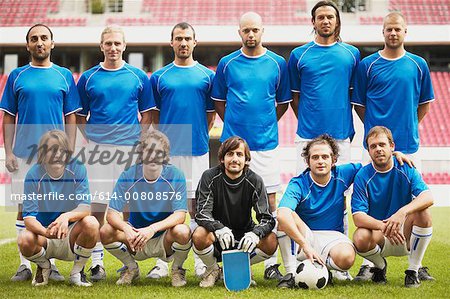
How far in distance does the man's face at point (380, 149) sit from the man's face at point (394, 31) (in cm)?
88

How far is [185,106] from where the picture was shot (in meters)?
4.62

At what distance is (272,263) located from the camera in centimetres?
435

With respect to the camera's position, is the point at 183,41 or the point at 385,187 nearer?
the point at 385,187

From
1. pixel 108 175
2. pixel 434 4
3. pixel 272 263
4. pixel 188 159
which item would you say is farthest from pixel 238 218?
Answer: pixel 434 4

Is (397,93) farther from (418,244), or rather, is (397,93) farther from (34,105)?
(34,105)

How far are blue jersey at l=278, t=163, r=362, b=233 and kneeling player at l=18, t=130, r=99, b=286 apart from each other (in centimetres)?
138

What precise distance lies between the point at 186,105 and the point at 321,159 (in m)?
1.24

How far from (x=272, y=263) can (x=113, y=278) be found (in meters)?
1.18

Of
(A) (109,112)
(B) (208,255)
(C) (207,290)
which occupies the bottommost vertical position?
(C) (207,290)

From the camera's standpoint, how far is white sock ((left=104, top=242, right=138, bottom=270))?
3.96 m

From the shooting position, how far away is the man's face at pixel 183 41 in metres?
4.62

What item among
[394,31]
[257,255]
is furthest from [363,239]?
[394,31]

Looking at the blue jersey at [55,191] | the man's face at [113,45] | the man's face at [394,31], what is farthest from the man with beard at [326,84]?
the blue jersey at [55,191]

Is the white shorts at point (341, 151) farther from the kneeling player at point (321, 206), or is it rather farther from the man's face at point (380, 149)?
the man's face at point (380, 149)
